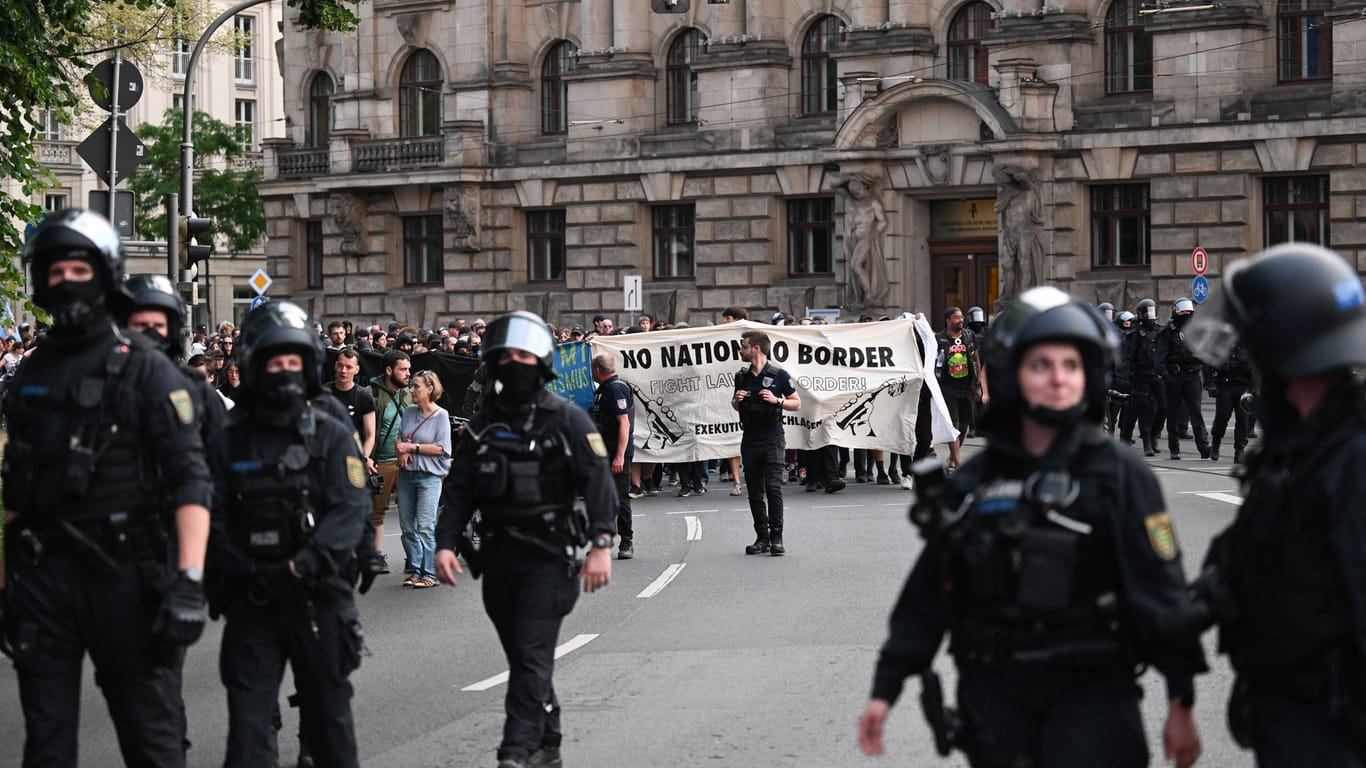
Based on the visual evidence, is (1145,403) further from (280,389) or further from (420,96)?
(420,96)

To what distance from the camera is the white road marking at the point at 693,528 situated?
18.6 m

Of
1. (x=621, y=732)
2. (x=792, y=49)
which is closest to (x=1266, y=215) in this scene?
(x=792, y=49)

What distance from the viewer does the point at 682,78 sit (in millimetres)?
49031

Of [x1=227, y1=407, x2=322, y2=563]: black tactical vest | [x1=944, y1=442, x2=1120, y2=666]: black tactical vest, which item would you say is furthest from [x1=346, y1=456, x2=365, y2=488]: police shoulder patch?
[x1=944, y1=442, x2=1120, y2=666]: black tactical vest

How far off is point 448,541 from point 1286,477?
4.64 meters

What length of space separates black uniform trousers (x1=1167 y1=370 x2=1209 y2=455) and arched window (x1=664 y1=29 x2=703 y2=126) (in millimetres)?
24689

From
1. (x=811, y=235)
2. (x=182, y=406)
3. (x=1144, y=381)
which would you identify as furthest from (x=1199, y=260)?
(x=182, y=406)

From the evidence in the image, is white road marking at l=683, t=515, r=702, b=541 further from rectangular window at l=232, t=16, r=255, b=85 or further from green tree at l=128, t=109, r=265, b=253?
rectangular window at l=232, t=16, r=255, b=85

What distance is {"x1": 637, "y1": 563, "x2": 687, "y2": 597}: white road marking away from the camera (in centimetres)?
1481

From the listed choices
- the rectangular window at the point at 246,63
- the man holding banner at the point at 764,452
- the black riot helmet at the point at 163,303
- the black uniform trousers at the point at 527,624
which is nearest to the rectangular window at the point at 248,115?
the rectangular window at the point at 246,63

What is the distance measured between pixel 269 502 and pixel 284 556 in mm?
201

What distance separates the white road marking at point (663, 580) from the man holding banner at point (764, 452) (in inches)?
29.2

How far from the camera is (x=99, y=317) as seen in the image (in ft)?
22.4

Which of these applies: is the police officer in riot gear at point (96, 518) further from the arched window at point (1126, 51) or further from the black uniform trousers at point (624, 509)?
the arched window at point (1126, 51)
